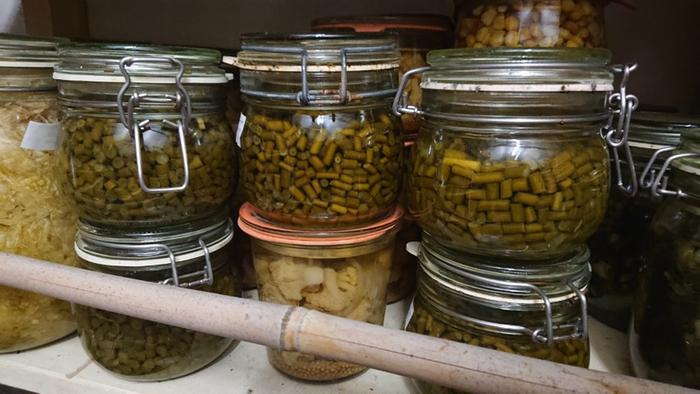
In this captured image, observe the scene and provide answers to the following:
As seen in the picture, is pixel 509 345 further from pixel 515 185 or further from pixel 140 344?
pixel 140 344

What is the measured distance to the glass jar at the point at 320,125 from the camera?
49cm

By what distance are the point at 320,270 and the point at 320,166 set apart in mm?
115

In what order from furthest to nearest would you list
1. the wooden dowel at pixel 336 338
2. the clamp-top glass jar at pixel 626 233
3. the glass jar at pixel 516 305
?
the clamp-top glass jar at pixel 626 233 → the glass jar at pixel 516 305 → the wooden dowel at pixel 336 338

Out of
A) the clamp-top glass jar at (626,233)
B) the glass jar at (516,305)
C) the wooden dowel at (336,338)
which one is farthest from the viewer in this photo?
the clamp-top glass jar at (626,233)

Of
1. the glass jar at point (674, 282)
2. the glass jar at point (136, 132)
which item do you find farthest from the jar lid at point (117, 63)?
the glass jar at point (674, 282)

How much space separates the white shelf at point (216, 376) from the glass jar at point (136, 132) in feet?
0.57

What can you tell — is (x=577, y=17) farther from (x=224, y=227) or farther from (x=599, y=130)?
(x=224, y=227)

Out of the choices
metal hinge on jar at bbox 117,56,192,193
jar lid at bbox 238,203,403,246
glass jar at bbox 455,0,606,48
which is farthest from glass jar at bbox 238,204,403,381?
glass jar at bbox 455,0,606,48

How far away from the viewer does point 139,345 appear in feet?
1.81

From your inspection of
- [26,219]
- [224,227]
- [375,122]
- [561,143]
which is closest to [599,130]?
[561,143]

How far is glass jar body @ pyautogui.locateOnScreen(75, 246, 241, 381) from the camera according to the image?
55 cm

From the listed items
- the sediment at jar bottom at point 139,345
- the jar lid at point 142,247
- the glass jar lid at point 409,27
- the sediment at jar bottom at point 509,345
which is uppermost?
the glass jar lid at point 409,27

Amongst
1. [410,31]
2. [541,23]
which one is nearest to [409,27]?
[410,31]

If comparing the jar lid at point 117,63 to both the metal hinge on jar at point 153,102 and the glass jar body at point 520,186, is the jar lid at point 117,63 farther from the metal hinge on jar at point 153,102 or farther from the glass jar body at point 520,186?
the glass jar body at point 520,186
